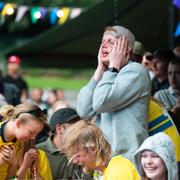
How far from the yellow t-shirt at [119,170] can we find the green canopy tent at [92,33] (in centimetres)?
394

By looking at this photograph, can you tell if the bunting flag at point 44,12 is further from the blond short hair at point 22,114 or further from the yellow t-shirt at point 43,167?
the blond short hair at point 22,114

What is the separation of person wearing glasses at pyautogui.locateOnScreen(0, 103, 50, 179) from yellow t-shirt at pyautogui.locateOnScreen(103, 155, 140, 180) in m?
0.97

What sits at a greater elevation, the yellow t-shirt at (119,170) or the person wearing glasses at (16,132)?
the person wearing glasses at (16,132)

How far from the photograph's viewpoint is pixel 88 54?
13.0 m

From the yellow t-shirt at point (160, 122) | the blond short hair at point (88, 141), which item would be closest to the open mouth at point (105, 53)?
the yellow t-shirt at point (160, 122)

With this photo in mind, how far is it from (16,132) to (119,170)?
1.13 m

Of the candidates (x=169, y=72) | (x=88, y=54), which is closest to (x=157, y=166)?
(x=169, y=72)

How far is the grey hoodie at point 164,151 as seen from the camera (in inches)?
209

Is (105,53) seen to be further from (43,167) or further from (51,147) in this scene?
(51,147)

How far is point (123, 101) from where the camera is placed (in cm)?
605

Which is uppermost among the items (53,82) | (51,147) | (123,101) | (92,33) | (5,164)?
(53,82)

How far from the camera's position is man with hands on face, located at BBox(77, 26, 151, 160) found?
604 centimetres

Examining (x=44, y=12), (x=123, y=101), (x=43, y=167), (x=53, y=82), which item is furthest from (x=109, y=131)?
(x=53, y=82)

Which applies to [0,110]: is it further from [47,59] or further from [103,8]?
[47,59]
